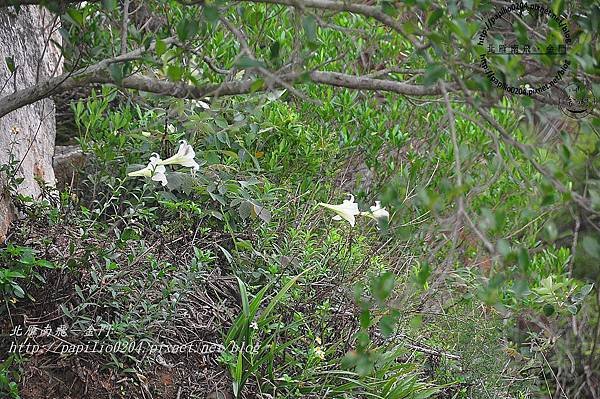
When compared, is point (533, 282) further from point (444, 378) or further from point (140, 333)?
point (140, 333)

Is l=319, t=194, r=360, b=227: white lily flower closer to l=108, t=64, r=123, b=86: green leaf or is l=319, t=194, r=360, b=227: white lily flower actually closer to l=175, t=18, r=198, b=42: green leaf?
l=108, t=64, r=123, b=86: green leaf

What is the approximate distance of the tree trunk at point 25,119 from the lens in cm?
322

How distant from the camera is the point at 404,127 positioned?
4.91m

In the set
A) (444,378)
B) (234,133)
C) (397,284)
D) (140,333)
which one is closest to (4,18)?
(234,133)

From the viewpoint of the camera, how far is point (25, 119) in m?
3.61

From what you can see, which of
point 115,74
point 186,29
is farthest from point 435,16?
point 115,74

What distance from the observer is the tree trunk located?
3219 mm

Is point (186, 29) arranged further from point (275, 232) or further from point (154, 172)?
point (275, 232)

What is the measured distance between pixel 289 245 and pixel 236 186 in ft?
1.14

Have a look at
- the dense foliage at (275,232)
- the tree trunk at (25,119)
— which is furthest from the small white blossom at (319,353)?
the tree trunk at (25,119)

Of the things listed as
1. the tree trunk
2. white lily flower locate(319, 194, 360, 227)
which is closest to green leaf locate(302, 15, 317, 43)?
the tree trunk

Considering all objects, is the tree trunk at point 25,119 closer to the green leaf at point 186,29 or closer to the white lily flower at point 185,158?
the white lily flower at point 185,158

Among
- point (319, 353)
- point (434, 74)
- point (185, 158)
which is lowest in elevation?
point (319, 353)

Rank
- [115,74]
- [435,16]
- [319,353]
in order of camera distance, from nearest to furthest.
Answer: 1. [435,16]
2. [115,74]
3. [319,353]
